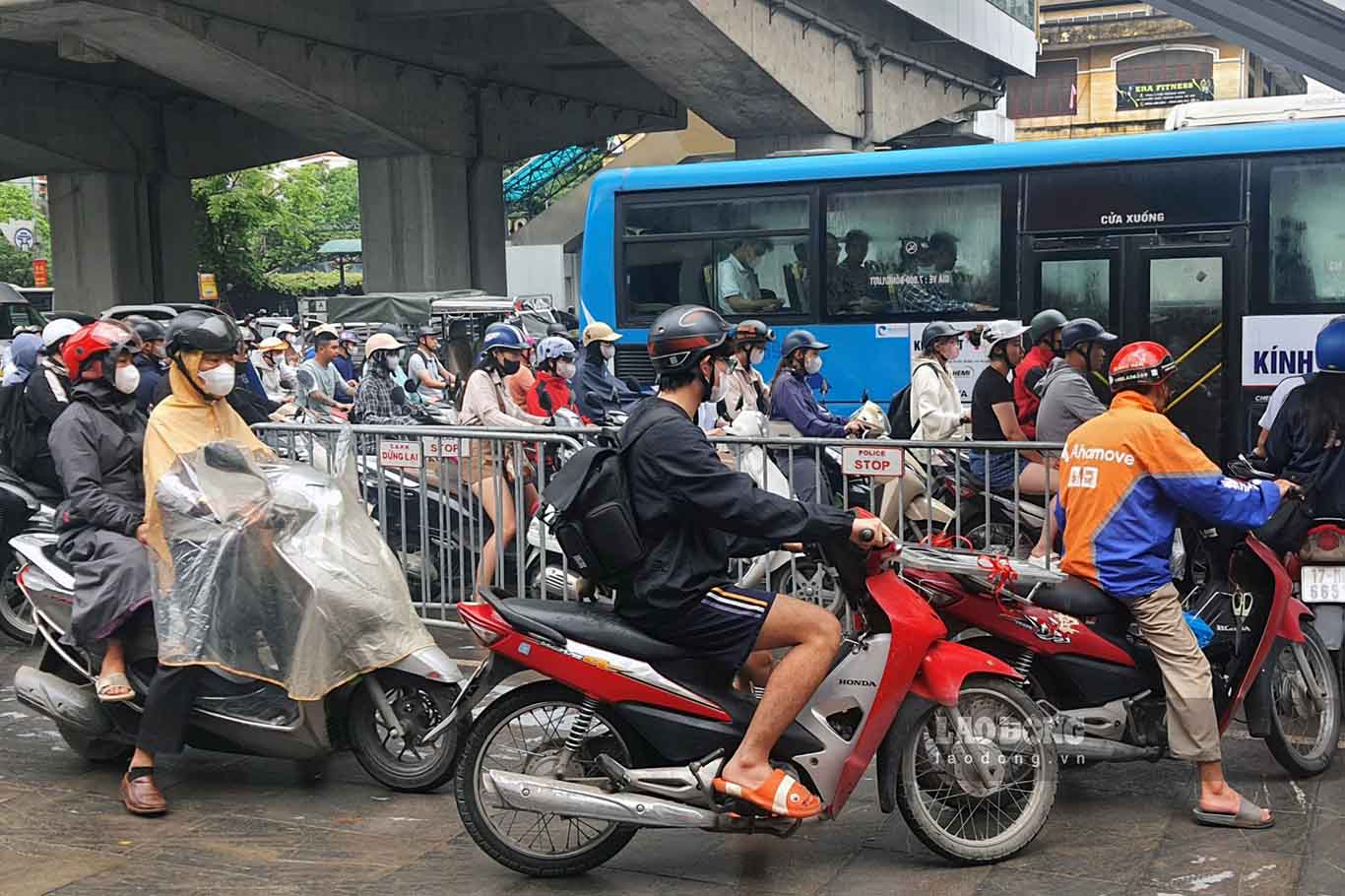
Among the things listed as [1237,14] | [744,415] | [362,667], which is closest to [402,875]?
[362,667]

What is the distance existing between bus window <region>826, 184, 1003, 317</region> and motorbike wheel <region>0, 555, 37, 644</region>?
283 inches

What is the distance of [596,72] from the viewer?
1347 inches

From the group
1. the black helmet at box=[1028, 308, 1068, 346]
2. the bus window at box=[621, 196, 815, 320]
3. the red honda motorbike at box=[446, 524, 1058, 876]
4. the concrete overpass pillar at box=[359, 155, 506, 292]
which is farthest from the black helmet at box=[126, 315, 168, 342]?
the concrete overpass pillar at box=[359, 155, 506, 292]

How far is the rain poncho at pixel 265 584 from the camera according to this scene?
210 inches

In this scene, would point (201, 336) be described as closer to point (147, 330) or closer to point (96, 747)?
point (96, 747)

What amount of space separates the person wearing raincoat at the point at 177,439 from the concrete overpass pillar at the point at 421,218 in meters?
25.4

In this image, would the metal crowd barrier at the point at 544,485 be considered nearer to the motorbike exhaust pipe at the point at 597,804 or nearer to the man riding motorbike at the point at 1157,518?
the man riding motorbike at the point at 1157,518

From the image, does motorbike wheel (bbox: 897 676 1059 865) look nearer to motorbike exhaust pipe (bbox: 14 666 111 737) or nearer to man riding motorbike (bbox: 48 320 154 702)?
man riding motorbike (bbox: 48 320 154 702)

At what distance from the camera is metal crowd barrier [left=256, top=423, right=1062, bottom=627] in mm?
7008

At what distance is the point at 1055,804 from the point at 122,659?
344 centimetres

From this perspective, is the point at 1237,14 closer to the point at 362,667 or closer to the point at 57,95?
the point at 362,667

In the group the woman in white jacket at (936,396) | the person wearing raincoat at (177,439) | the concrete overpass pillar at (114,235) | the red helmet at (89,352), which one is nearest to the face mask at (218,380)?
the person wearing raincoat at (177,439)

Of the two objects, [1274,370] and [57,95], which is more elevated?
[57,95]

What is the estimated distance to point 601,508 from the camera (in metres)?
4.50
